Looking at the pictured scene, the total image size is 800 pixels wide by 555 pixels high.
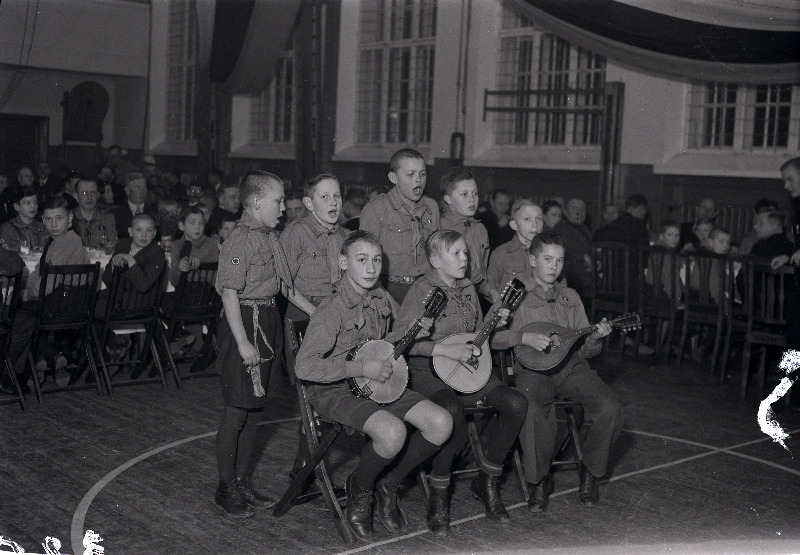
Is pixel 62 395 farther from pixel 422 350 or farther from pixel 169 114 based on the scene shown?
pixel 169 114

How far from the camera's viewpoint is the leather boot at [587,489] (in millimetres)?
5312

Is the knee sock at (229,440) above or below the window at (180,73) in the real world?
below

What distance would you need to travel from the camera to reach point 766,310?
8250mm

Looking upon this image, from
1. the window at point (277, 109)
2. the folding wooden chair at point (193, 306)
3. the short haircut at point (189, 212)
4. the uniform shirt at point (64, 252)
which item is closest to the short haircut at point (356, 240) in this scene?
the folding wooden chair at point (193, 306)

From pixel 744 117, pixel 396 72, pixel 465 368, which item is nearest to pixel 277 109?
pixel 396 72

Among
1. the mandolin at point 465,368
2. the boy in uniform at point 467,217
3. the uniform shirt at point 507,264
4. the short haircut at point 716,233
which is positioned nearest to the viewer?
the mandolin at point 465,368

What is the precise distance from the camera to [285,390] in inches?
311

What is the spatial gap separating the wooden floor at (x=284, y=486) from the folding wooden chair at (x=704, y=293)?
1.51m

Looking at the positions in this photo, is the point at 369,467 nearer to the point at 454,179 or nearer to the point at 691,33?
the point at 454,179

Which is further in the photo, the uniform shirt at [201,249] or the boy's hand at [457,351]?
the uniform shirt at [201,249]

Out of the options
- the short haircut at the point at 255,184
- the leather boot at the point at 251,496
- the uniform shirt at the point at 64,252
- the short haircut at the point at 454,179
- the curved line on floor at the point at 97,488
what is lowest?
the curved line on floor at the point at 97,488

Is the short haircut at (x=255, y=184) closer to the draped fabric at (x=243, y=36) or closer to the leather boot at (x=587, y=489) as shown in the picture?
the leather boot at (x=587, y=489)

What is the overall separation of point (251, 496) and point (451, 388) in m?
1.19

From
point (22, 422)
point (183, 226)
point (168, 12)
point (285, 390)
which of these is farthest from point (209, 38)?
point (168, 12)
